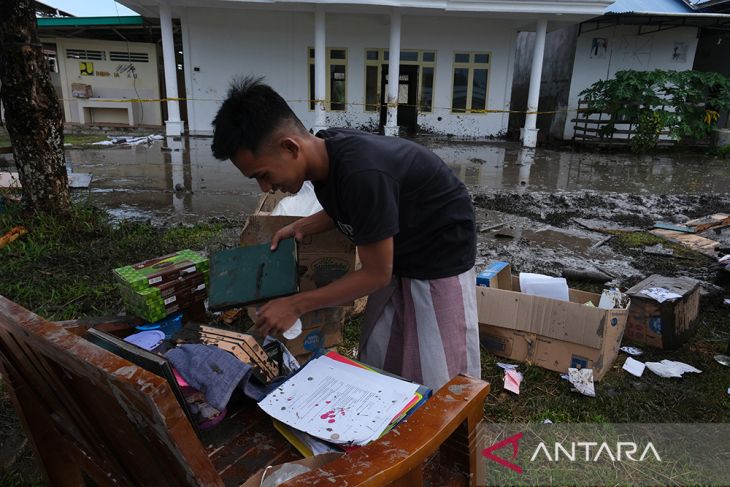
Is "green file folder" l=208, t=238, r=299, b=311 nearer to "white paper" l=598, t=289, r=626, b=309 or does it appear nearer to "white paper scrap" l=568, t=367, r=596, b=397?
"white paper scrap" l=568, t=367, r=596, b=397

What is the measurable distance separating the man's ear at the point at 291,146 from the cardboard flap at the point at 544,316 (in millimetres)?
1799

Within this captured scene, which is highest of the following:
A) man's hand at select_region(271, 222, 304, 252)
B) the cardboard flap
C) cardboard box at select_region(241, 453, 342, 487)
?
man's hand at select_region(271, 222, 304, 252)

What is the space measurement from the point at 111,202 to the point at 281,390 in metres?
5.46

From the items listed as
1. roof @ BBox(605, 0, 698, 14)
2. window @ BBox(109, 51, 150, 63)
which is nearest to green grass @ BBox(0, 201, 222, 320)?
window @ BBox(109, 51, 150, 63)

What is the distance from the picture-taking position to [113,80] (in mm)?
14914

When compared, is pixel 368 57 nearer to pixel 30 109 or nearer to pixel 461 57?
pixel 461 57

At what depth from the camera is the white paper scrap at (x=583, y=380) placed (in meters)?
2.54

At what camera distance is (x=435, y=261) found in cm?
168

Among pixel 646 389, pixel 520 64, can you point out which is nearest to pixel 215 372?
pixel 646 389

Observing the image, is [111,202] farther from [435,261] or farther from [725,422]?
[725,422]

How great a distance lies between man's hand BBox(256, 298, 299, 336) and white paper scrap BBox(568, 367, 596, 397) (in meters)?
1.80

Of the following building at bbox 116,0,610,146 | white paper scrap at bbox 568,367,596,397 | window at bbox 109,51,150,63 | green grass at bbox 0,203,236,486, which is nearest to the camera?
white paper scrap at bbox 568,367,596,397

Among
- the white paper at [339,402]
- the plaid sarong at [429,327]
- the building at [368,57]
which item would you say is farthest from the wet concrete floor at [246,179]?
the white paper at [339,402]

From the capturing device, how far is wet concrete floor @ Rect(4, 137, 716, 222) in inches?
237
